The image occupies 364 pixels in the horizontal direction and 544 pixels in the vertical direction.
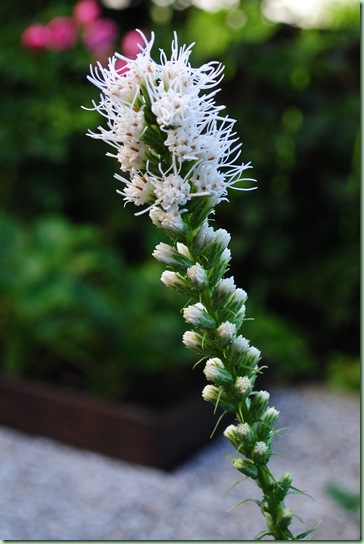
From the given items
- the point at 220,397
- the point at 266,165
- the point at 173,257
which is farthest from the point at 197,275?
the point at 266,165

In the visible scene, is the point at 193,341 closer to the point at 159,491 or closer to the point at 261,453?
the point at 261,453

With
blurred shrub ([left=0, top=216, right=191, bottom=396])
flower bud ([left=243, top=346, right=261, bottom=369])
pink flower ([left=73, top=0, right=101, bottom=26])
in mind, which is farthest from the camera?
pink flower ([left=73, top=0, right=101, bottom=26])

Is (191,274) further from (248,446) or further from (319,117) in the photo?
(319,117)

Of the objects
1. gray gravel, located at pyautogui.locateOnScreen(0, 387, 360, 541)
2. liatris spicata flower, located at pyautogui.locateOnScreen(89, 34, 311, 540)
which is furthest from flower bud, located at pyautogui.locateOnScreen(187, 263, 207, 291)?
gray gravel, located at pyautogui.locateOnScreen(0, 387, 360, 541)

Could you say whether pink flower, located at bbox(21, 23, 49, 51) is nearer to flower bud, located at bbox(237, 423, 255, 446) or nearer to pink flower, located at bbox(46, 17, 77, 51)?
pink flower, located at bbox(46, 17, 77, 51)

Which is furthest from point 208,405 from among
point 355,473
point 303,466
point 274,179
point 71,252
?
point 274,179

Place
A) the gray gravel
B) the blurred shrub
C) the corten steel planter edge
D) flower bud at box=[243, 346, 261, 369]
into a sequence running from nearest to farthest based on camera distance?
flower bud at box=[243, 346, 261, 369], the gray gravel, the corten steel planter edge, the blurred shrub
